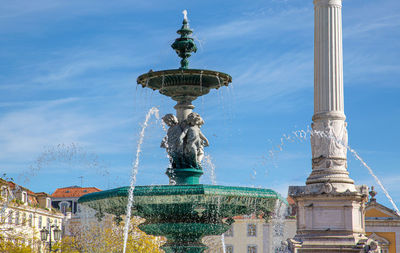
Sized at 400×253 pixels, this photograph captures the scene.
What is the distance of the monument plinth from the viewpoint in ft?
106

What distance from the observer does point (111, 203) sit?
1331 cm

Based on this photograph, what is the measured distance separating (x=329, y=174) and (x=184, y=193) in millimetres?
→ 21626

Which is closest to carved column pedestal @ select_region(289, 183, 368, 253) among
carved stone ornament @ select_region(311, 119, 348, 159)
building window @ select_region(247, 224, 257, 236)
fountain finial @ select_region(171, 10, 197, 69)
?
carved stone ornament @ select_region(311, 119, 348, 159)

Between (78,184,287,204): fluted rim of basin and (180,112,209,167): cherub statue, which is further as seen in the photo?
(180,112,209,167): cherub statue

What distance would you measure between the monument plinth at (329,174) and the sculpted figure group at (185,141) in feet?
60.8

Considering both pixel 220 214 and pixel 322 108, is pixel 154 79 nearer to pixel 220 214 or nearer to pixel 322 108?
pixel 220 214

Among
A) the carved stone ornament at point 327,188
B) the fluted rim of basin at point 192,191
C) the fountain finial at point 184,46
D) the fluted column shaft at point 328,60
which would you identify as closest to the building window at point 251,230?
the fluted column shaft at point 328,60

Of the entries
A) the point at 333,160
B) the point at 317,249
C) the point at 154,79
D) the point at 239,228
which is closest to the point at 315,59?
the point at 333,160

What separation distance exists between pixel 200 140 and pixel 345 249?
1881 centimetres

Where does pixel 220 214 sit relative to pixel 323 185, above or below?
below

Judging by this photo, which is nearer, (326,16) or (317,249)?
(317,249)

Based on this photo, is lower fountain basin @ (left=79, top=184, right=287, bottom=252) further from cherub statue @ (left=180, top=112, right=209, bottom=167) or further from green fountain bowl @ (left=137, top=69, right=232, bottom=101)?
green fountain bowl @ (left=137, top=69, right=232, bottom=101)

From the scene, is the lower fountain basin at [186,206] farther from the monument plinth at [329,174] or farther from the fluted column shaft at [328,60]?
the fluted column shaft at [328,60]

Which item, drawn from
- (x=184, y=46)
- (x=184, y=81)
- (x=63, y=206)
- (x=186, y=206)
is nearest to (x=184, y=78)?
(x=184, y=81)
